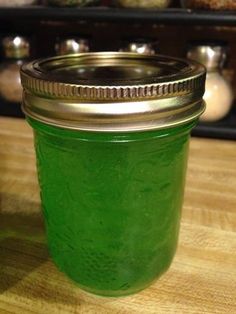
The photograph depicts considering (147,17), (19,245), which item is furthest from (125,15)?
(19,245)

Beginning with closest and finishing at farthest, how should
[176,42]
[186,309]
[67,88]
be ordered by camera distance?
[67,88]
[186,309]
[176,42]

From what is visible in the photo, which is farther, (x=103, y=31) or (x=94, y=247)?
(x=103, y=31)

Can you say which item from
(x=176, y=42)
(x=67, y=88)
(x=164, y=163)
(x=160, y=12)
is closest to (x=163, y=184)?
(x=164, y=163)

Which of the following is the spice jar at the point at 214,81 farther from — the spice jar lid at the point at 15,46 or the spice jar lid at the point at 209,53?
the spice jar lid at the point at 15,46

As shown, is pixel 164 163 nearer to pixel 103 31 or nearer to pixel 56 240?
pixel 56 240

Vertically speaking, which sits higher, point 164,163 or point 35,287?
point 164,163

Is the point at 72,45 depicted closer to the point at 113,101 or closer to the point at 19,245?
the point at 19,245

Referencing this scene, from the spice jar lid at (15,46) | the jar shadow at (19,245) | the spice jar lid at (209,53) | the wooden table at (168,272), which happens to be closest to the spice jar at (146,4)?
the spice jar lid at (209,53)
